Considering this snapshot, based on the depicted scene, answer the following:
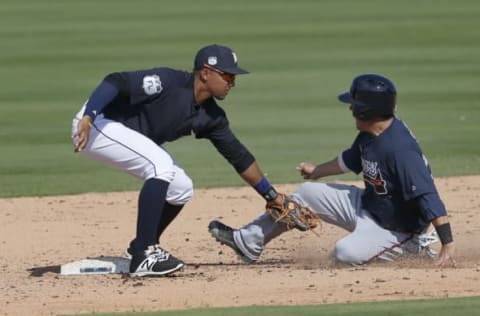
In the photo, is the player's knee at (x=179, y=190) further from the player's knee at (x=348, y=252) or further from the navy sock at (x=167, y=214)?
the player's knee at (x=348, y=252)

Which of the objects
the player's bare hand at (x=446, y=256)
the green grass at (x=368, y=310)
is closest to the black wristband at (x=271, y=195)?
the player's bare hand at (x=446, y=256)

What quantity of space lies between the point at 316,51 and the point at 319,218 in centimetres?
1099

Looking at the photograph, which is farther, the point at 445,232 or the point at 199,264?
the point at 199,264

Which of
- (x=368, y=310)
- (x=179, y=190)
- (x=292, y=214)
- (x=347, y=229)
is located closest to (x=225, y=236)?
(x=292, y=214)

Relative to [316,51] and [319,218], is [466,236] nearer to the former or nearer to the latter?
[319,218]

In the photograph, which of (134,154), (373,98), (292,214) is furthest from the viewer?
(292,214)

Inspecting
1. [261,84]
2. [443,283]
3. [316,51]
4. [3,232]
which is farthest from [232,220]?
[316,51]

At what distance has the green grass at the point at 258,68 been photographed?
486 inches

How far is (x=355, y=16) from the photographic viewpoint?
72.6 ft

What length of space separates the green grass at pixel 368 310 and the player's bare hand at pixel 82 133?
1.24 metres

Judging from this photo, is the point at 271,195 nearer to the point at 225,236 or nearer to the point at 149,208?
the point at 225,236

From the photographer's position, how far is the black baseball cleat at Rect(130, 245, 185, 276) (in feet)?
24.5

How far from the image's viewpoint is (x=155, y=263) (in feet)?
24.5

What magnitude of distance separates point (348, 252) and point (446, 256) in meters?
0.61
